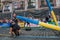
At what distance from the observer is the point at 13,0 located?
50.0 meters

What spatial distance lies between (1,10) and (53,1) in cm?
1145

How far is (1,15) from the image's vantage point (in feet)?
155

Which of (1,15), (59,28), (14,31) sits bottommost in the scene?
(1,15)

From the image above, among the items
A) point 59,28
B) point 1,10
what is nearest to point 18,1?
point 1,10

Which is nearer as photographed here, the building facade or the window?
the building facade

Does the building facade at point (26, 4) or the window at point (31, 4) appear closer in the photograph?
the building facade at point (26, 4)

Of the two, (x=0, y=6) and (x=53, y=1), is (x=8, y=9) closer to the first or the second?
(x=0, y=6)

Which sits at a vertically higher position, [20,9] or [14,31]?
[14,31]

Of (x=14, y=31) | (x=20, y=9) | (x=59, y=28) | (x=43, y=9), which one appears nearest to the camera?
(x=59, y=28)

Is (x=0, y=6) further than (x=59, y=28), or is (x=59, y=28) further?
(x=0, y=6)

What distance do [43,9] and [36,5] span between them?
9.62 ft

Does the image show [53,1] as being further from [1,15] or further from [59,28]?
[59,28]

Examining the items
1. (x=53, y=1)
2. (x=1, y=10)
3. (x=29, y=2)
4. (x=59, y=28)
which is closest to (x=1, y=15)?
(x=1, y=10)

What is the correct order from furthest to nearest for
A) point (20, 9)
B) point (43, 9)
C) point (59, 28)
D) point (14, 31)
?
point (20, 9), point (43, 9), point (14, 31), point (59, 28)
